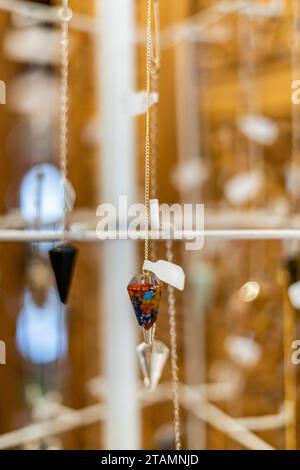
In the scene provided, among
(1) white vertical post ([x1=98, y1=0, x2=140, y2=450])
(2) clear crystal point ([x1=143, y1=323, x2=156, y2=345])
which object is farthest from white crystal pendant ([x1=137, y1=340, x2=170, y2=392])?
(1) white vertical post ([x1=98, y1=0, x2=140, y2=450])

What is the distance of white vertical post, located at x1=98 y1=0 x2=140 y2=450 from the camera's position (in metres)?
0.74

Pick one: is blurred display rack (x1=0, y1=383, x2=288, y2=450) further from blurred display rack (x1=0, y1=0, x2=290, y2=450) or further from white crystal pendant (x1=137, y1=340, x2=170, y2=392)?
white crystal pendant (x1=137, y1=340, x2=170, y2=392)

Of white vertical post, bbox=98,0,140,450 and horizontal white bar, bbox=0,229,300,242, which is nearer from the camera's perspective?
horizontal white bar, bbox=0,229,300,242

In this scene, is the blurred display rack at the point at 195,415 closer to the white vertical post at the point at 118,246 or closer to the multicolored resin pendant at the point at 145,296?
the white vertical post at the point at 118,246

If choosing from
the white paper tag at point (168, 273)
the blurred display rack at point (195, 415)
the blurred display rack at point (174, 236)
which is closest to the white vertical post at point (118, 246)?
the blurred display rack at point (174, 236)

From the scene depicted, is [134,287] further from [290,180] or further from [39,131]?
[39,131]

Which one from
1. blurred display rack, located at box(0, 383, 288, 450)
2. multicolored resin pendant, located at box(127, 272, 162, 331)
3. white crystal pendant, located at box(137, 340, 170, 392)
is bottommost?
blurred display rack, located at box(0, 383, 288, 450)

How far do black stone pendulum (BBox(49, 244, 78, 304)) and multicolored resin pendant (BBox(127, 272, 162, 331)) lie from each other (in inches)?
3.8

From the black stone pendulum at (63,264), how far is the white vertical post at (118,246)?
19cm

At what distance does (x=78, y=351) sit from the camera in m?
1.29

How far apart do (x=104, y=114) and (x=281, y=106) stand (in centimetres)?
43

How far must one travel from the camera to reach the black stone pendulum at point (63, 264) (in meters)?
0.53

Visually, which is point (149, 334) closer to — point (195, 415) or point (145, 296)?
point (145, 296)
